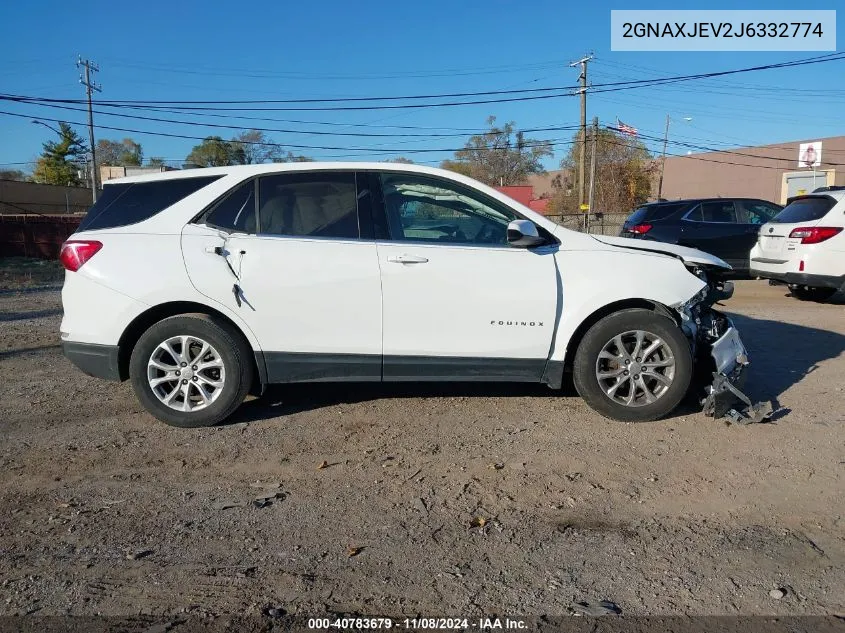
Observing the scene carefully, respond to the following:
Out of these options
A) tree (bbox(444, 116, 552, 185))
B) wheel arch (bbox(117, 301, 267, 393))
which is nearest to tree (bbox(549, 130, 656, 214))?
tree (bbox(444, 116, 552, 185))

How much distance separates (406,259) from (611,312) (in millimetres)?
1557

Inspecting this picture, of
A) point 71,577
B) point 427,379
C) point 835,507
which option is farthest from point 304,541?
point 835,507

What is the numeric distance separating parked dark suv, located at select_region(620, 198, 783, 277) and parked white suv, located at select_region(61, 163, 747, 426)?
8.61 meters

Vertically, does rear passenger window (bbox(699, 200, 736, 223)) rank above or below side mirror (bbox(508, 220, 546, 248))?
above

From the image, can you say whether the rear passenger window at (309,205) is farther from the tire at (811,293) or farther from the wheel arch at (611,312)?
the tire at (811,293)

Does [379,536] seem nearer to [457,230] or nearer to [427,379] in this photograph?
[427,379]

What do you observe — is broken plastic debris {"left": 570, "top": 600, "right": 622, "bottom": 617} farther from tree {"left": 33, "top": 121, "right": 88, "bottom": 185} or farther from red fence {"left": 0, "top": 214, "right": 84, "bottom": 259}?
tree {"left": 33, "top": 121, "right": 88, "bottom": 185}

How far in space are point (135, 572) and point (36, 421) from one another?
254 cm

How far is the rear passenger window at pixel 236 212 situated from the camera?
4.76 m

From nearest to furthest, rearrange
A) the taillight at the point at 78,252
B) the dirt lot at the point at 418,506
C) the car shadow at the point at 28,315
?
the dirt lot at the point at 418,506 < the taillight at the point at 78,252 < the car shadow at the point at 28,315

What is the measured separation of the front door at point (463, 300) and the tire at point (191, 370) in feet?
3.57

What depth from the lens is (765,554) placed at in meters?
3.12

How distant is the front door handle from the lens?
4.62 m

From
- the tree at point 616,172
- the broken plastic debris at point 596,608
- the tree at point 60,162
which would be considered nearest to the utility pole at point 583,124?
the tree at point 616,172
